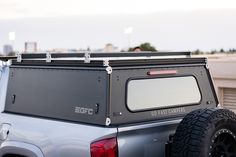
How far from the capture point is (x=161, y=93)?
5207 mm

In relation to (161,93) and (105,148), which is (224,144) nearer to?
(161,93)

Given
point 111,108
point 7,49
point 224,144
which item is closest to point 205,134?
point 224,144

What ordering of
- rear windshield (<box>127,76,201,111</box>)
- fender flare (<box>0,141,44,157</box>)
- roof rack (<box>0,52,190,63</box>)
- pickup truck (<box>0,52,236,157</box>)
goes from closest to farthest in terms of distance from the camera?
pickup truck (<box>0,52,236,157</box>)
rear windshield (<box>127,76,201,111</box>)
fender flare (<box>0,141,44,157</box>)
roof rack (<box>0,52,190,63</box>)

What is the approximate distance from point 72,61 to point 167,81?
0.96 meters

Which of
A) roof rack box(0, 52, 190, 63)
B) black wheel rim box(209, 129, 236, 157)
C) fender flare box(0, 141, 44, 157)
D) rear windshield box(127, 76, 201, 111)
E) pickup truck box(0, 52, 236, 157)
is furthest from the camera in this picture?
roof rack box(0, 52, 190, 63)

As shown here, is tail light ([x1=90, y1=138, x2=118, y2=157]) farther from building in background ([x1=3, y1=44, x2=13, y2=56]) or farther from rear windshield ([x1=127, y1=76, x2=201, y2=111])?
building in background ([x1=3, y1=44, x2=13, y2=56])

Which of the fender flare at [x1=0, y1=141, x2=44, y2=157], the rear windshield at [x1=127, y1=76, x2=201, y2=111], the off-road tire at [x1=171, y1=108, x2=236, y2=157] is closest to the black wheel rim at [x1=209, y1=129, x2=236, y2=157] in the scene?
the off-road tire at [x1=171, y1=108, x2=236, y2=157]

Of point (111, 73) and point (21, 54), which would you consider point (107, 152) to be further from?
point (21, 54)

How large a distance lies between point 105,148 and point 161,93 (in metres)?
1.02

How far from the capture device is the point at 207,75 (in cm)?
573

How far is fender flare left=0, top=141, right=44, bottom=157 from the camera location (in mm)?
5121

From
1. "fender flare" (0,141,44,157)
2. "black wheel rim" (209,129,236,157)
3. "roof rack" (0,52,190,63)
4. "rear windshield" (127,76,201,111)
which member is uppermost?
"roof rack" (0,52,190,63)

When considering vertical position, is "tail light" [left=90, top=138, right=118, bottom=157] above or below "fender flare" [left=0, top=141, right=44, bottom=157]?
above

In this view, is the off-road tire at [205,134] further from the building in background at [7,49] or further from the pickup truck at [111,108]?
the building in background at [7,49]
